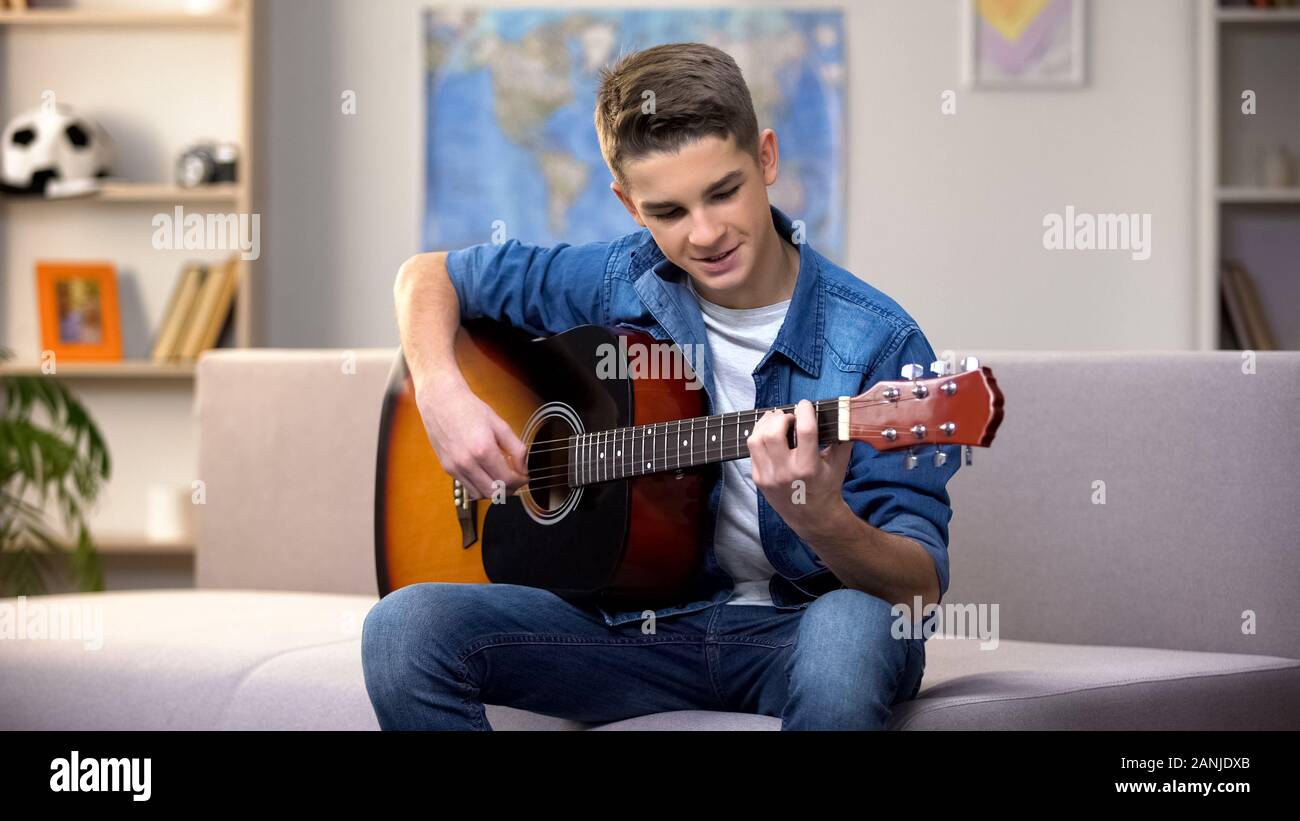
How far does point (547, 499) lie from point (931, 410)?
466 mm

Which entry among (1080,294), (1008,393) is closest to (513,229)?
(1080,294)

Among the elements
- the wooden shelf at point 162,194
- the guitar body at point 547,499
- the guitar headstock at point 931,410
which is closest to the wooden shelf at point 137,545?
the wooden shelf at point 162,194

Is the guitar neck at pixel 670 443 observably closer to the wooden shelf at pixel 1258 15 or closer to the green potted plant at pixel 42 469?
the green potted plant at pixel 42 469

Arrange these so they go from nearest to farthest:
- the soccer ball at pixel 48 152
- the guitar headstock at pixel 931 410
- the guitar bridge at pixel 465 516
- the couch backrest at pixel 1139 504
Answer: the guitar headstock at pixel 931 410 → the guitar bridge at pixel 465 516 → the couch backrest at pixel 1139 504 → the soccer ball at pixel 48 152

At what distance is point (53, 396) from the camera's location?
2529 millimetres

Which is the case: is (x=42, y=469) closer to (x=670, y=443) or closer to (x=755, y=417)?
(x=670, y=443)

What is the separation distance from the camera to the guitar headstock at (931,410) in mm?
974

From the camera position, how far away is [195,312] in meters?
3.18

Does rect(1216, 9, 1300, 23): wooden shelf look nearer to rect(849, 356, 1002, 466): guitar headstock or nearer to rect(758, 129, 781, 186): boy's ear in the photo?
rect(758, 129, 781, 186): boy's ear

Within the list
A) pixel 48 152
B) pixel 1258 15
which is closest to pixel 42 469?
pixel 48 152

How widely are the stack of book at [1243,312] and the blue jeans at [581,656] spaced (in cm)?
227

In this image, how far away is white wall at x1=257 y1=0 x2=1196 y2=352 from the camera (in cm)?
323
